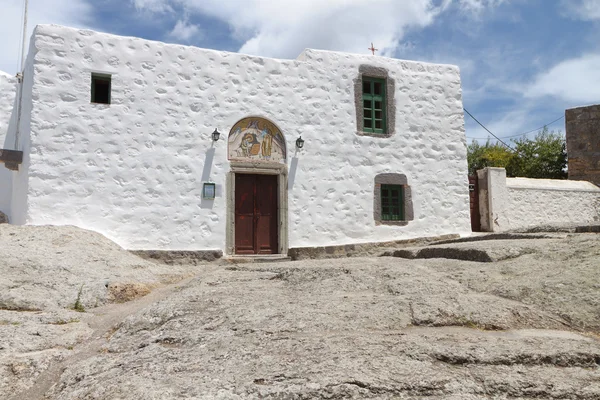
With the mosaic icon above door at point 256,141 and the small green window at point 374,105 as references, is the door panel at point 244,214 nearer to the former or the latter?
the mosaic icon above door at point 256,141

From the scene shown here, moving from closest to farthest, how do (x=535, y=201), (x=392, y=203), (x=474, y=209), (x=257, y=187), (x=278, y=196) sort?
(x=257, y=187) → (x=278, y=196) → (x=392, y=203) → (x=474, y=209) → (x=535, y=201)

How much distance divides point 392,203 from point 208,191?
408 cm

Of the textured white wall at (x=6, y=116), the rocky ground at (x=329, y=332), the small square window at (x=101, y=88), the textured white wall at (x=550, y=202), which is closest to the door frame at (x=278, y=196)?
the small square window at (x=101, y=88)

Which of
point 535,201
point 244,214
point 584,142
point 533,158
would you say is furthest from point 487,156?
point 244,214

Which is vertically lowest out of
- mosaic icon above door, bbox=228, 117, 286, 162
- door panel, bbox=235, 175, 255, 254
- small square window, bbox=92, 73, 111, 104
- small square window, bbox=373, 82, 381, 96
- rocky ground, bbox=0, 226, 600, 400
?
rocky ground, bbox=0, 226, 600, 400

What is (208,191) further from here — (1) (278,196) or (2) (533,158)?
(2) (533,158)

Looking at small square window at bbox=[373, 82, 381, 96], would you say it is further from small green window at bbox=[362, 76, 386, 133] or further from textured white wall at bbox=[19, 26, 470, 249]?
textured white wall at bbox=[19, 26, 470, 249]

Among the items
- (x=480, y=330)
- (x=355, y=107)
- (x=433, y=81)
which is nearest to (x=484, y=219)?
(x=433, y=81)

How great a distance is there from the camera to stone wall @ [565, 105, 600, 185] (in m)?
15.4

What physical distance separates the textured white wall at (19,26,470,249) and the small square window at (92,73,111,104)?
17cm

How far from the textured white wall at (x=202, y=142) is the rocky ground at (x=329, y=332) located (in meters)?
3.29

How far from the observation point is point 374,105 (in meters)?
11.4

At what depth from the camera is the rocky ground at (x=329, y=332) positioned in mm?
2725

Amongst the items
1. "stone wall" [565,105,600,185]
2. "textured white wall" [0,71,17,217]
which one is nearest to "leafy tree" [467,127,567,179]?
"stone wall" [565,105,600,185]
